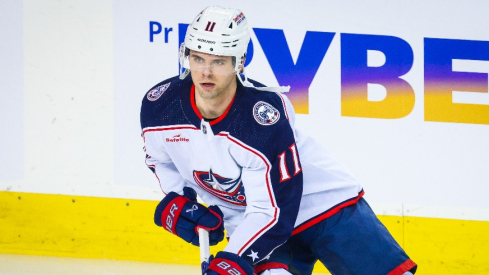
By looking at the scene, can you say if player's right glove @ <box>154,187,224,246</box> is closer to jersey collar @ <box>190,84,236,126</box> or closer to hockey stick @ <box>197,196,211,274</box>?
hockey stick @ <box>197,196,211,274</box>

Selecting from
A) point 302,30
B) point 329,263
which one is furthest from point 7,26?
point 329,263

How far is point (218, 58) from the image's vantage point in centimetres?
327

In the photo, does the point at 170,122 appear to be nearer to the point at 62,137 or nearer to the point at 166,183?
the point at 166,183

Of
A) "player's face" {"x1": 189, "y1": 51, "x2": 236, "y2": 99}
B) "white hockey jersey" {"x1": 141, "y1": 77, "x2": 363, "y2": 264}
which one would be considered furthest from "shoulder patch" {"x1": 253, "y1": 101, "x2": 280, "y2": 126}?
"player's face" {"x1": 189, "y1": 51, "x2": 236, "y2": 99}

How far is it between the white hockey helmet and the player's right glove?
19.4 inches

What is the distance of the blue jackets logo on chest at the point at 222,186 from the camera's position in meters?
3.48

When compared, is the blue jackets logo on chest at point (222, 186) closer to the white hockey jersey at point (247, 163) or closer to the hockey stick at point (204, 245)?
the white hockey jersey at point (247, 163)

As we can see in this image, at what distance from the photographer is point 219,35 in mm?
3234

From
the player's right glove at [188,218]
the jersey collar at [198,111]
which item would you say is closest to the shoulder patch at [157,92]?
the jersey collar at [198,111]

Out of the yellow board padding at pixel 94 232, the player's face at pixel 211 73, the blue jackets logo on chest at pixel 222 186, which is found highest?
the player's face at pixel 211 73

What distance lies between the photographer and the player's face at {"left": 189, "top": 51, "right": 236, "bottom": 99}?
128 inches

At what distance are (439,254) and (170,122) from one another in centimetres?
213

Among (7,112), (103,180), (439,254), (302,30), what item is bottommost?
(439,254)

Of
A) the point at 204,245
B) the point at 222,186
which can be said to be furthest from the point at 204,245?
the point at 222,186
